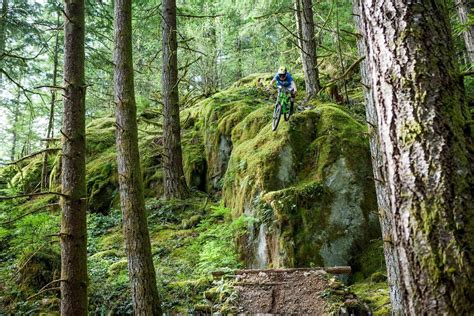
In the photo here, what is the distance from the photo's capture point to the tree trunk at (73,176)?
172 inches

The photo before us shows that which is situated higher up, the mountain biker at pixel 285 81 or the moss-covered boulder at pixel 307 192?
the mountain biker at pixel 285 81

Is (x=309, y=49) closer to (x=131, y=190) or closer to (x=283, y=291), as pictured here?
(x=131, y=190)

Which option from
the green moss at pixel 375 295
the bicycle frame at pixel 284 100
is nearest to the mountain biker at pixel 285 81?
the bicycle frame at pixel 284 100

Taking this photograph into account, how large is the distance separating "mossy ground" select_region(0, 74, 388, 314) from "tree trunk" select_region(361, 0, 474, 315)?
3903 mm

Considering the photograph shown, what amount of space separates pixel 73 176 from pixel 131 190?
1441 mm

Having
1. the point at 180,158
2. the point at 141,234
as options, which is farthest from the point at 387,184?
the point at 180,158

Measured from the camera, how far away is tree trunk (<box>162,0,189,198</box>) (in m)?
11.1

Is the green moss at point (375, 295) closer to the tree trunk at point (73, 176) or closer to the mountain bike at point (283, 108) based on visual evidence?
the tree trunk at point (73, 176)

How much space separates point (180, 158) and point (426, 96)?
31.7ft

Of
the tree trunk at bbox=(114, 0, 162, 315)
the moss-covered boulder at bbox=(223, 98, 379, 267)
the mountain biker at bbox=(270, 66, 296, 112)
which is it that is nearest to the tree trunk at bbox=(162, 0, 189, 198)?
the moss-covered boulder at bbox=(223, 98, 379, 267)

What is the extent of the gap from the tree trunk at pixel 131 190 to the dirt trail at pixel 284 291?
1.38 metres

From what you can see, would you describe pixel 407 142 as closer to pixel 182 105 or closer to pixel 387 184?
pixel 387 184

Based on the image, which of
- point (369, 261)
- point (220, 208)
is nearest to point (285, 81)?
point (220, 208)

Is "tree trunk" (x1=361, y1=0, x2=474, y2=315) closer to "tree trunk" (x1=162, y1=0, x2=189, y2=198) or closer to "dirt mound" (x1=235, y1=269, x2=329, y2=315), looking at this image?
"dirt mound" (x1=235, y1=269, x2=329, y2=315)
